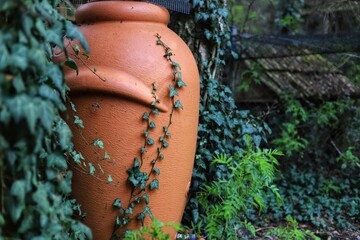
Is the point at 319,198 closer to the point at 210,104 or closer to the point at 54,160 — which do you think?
the point at 210,104

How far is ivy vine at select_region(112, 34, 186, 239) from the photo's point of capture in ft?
6.72

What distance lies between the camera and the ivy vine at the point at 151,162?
2047 mm

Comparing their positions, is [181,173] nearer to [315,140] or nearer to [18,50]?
[18,50]

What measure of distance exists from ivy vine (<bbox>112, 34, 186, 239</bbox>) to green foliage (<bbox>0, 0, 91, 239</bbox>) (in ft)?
2.08

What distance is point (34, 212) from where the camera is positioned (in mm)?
1360

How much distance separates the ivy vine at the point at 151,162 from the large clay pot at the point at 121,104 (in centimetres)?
2

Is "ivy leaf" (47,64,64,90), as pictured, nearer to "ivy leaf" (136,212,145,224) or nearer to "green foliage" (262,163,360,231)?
"ivy leaf" (136,212,145,224)

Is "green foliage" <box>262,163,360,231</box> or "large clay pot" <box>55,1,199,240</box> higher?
"large clay pot" <box>55,1,199,240</box>

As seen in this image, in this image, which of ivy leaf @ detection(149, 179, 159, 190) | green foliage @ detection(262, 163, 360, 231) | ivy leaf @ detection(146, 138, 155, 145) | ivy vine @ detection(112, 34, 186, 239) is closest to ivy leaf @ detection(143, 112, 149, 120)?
ivy vine @ detection(112, 34, 186, 239)

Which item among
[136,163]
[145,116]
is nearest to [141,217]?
[136,163]

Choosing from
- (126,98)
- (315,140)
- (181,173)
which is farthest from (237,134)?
(315,140)

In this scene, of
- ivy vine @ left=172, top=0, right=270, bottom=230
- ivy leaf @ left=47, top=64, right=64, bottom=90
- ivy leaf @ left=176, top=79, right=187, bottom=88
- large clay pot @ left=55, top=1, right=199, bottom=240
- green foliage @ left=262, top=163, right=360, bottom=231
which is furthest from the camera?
green foliage @ left=262, top=163, right=360, bottom=231

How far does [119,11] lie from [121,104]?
19.4 inches

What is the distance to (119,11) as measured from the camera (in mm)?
2137
